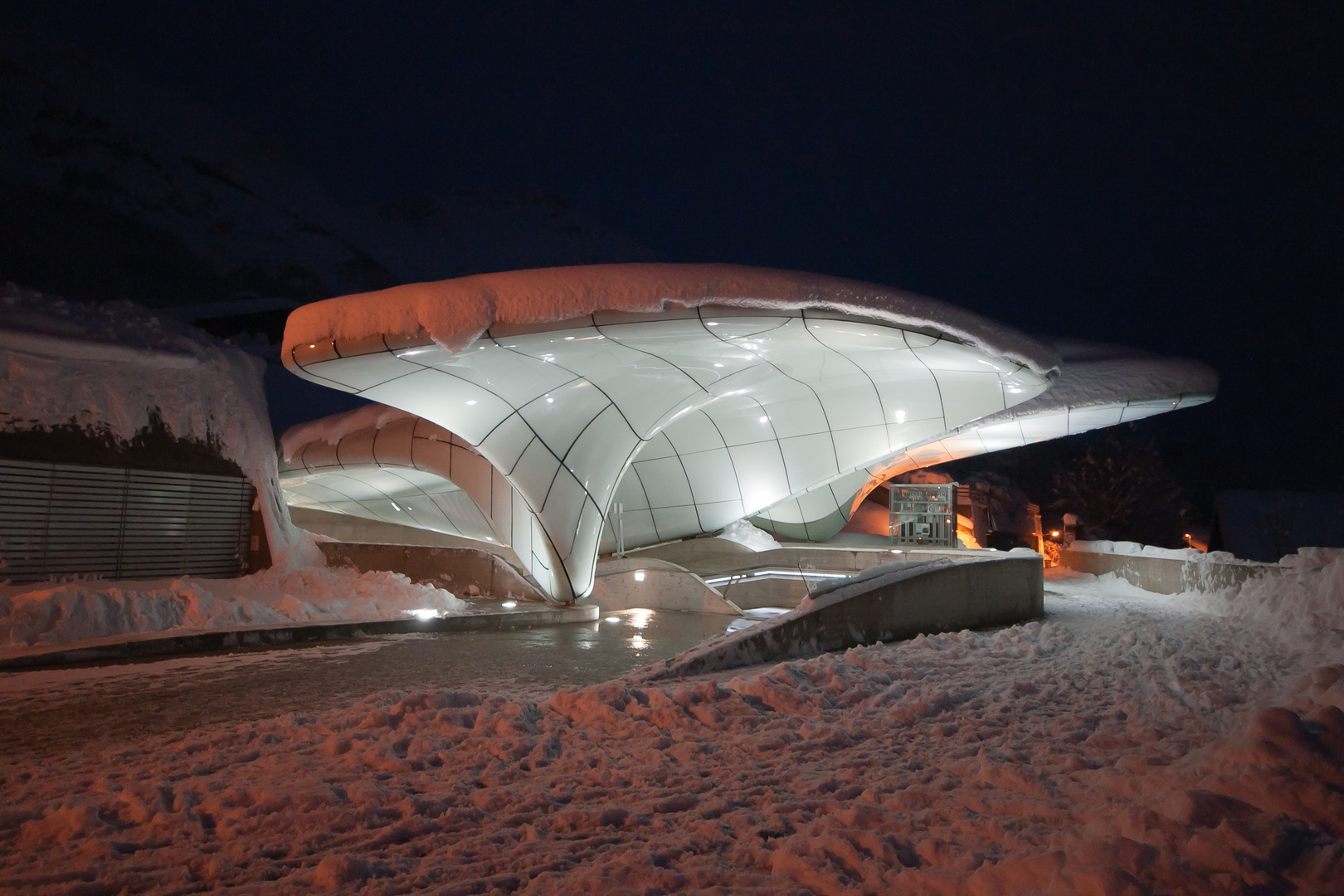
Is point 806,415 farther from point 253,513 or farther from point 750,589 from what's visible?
point 253,513

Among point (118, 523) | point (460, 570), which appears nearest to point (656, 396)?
point (460, 570)

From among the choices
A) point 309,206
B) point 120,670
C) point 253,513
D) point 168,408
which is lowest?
point 120,670

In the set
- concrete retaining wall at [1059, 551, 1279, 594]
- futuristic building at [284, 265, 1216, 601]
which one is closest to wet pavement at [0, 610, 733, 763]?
futuristic building at [284, 265, 1216, 601]

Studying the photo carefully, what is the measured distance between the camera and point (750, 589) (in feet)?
44.7

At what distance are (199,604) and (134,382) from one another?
5.94 meters

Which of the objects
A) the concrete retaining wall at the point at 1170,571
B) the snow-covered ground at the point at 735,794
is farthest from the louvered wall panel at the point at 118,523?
the concrete retaining wall at the point at 1170,571

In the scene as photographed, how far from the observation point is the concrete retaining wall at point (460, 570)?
45.4 ft

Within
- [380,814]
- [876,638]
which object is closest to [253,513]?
[876,638]

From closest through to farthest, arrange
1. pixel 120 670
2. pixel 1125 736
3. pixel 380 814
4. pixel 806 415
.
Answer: pixel 380 814 < pixel 1125 736 < pixel 120 670 < pixel 806 415

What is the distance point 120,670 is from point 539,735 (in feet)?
17.0

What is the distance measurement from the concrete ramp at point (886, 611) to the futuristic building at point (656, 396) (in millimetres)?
2888

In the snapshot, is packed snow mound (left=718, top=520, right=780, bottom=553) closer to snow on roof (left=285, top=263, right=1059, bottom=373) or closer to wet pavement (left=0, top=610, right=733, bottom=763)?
wet pavement (left=0, top=610, right=733, bottom=763)

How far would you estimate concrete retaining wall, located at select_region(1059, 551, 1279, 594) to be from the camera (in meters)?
11.3

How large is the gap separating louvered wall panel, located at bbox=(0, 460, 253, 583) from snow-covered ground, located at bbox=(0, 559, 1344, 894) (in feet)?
29.6
